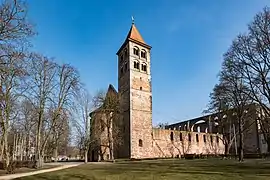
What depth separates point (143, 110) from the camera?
43.9 meters

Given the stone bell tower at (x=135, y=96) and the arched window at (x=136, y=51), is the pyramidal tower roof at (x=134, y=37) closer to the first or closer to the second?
the stone bell tower at (x=135, y=96)

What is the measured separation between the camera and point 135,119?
139 ft

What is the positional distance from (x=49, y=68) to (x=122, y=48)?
21.8 m

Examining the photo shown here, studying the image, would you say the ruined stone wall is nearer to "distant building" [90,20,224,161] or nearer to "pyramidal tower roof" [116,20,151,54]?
"distant building" [90,20,224,161]

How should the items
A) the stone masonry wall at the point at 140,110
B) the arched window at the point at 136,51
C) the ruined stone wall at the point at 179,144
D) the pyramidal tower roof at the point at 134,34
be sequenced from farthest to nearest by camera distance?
1. the pyramidal tower roof at the point at 134,34
2. the arched window at the point at 136,51
3. the ruined stone wall at the point at 179,144
4. the stone masonry wall at the point at 140,110

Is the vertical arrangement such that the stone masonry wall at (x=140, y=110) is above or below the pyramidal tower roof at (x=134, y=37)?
below

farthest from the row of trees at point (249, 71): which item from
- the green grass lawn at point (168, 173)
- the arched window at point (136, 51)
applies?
the arched window at point (136, 51)

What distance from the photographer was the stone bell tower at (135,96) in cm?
4166

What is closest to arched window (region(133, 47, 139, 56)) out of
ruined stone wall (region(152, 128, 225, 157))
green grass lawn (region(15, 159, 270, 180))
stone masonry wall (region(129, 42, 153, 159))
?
stone masonry wall (region(129, 42, 153, 159))

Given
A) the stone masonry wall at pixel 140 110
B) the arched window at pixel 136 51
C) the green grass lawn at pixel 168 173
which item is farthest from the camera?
the arched window at pixel 136 51

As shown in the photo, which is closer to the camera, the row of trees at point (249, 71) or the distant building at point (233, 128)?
the row of trees at point (249, 71)

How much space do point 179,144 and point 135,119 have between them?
468 inches

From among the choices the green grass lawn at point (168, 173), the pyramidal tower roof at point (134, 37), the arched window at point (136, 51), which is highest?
the pyramidal tower roof at point (134, 37)

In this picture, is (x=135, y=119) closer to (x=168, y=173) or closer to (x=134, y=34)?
(x=134, y=34)
